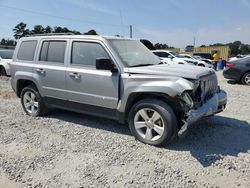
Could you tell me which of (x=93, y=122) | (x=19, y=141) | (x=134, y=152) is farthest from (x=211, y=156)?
(x=19, y=141)

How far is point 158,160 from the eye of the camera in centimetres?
402

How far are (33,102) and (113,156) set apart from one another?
3.08 metres

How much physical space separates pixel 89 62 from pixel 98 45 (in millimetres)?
370

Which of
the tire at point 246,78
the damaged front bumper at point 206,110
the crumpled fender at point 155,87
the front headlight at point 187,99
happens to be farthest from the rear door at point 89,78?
the tire at point 246,78

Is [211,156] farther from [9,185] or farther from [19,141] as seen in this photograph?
[19,141]

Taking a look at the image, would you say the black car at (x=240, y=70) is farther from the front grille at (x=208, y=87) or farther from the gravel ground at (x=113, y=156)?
the front grille at (x=208, y=87)

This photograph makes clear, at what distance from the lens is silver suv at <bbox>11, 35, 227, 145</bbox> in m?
4.36

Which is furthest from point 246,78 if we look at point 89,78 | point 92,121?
point 89,78

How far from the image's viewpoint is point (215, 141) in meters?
4.72

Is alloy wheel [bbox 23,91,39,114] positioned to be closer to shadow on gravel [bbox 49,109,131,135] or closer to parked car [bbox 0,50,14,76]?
shadow on gravel [bbox 49,109,131,135]

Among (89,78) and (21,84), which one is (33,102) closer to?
(21,84)

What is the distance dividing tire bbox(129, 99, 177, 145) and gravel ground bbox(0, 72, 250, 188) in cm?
17

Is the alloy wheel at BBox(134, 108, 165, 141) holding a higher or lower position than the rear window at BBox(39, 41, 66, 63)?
lower

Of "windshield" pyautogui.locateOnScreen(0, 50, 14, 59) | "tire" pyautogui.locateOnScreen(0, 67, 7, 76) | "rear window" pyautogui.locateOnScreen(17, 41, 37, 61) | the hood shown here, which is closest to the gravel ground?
the hood
